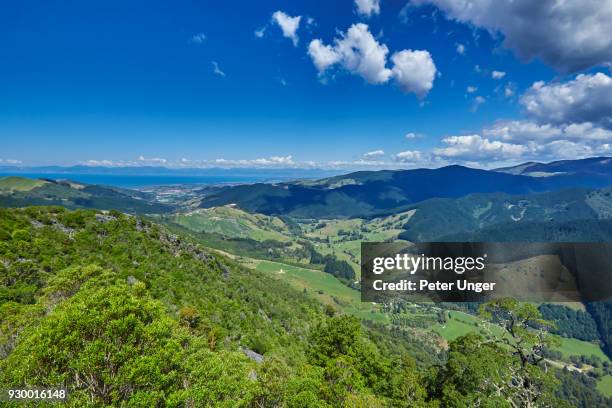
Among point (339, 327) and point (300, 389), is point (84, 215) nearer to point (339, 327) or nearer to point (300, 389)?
point (339, 327)

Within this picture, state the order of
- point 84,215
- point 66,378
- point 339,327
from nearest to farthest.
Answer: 1. point 66,378
2. point 339,327
3. point 84,215

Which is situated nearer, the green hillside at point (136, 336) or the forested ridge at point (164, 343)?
the green hillside at point (136, 336)

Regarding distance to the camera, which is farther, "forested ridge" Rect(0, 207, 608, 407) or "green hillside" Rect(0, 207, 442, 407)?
"forested ridge" Rect(0, 207, 608, 407)

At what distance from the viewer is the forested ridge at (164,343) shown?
14.5 metres

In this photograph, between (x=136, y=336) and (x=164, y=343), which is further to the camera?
(x=164, y=343)

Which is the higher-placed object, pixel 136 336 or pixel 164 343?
pixel 136 336

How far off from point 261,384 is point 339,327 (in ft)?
52.4

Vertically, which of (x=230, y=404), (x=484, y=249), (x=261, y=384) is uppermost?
(x=484, y=249)

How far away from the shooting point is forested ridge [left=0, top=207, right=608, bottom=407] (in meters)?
14.5

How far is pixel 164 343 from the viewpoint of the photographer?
1702 centimetres

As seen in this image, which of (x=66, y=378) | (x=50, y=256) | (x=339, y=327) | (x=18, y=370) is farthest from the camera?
(x=50, y=256)

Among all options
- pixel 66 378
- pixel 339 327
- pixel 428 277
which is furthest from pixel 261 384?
pixel 339 327

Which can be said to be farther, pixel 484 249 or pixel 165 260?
pixel 165 260

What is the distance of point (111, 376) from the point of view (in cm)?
1459
